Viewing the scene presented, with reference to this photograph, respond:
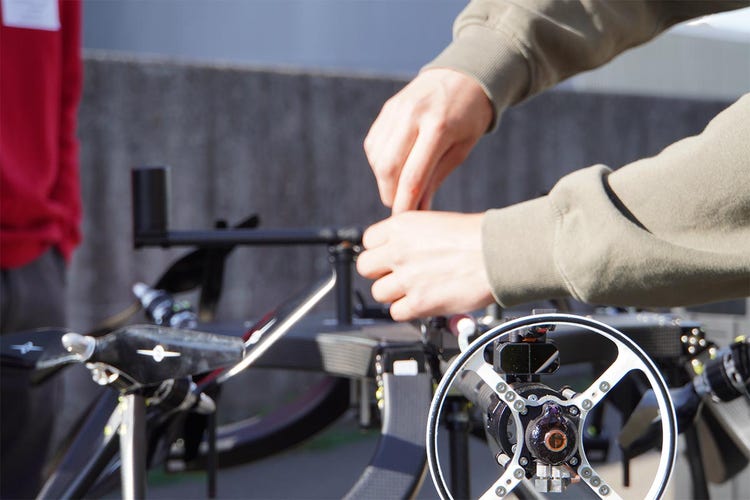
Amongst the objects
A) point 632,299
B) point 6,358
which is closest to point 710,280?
point 632,299

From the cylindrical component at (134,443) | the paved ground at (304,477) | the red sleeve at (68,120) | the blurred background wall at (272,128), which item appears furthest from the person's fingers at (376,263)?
the paved ground at (304,477)

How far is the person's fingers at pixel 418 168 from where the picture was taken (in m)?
0.80

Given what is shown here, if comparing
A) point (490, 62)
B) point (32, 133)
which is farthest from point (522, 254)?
point (32, 133)

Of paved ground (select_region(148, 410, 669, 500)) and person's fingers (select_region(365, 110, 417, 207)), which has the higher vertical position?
person's fingers (select_region(365, 110, 417, 207))

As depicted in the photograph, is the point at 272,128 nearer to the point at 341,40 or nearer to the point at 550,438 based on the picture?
the point at 341,40

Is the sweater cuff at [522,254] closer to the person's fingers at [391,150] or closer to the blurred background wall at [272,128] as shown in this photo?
the person's fingers at [391,150]

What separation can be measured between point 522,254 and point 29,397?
4.98 ft

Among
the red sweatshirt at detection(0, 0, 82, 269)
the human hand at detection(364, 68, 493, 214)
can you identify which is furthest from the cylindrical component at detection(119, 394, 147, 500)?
the red sweatshirt at detection(0, 0, 82, 269)

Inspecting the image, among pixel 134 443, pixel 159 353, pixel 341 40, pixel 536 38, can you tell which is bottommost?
pixel 134 443

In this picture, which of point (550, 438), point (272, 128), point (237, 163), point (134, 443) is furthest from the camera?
point (272, 128)

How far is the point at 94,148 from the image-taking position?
3.72m

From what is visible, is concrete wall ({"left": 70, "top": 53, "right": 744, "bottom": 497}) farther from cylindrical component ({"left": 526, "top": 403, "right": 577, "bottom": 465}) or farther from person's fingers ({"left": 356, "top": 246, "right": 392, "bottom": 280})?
cylindrical component ({"left": 526, "top": 403, "right": 577, "bottom": 465})

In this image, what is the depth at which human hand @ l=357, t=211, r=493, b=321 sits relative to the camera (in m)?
0.66

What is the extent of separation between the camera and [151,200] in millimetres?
1559
